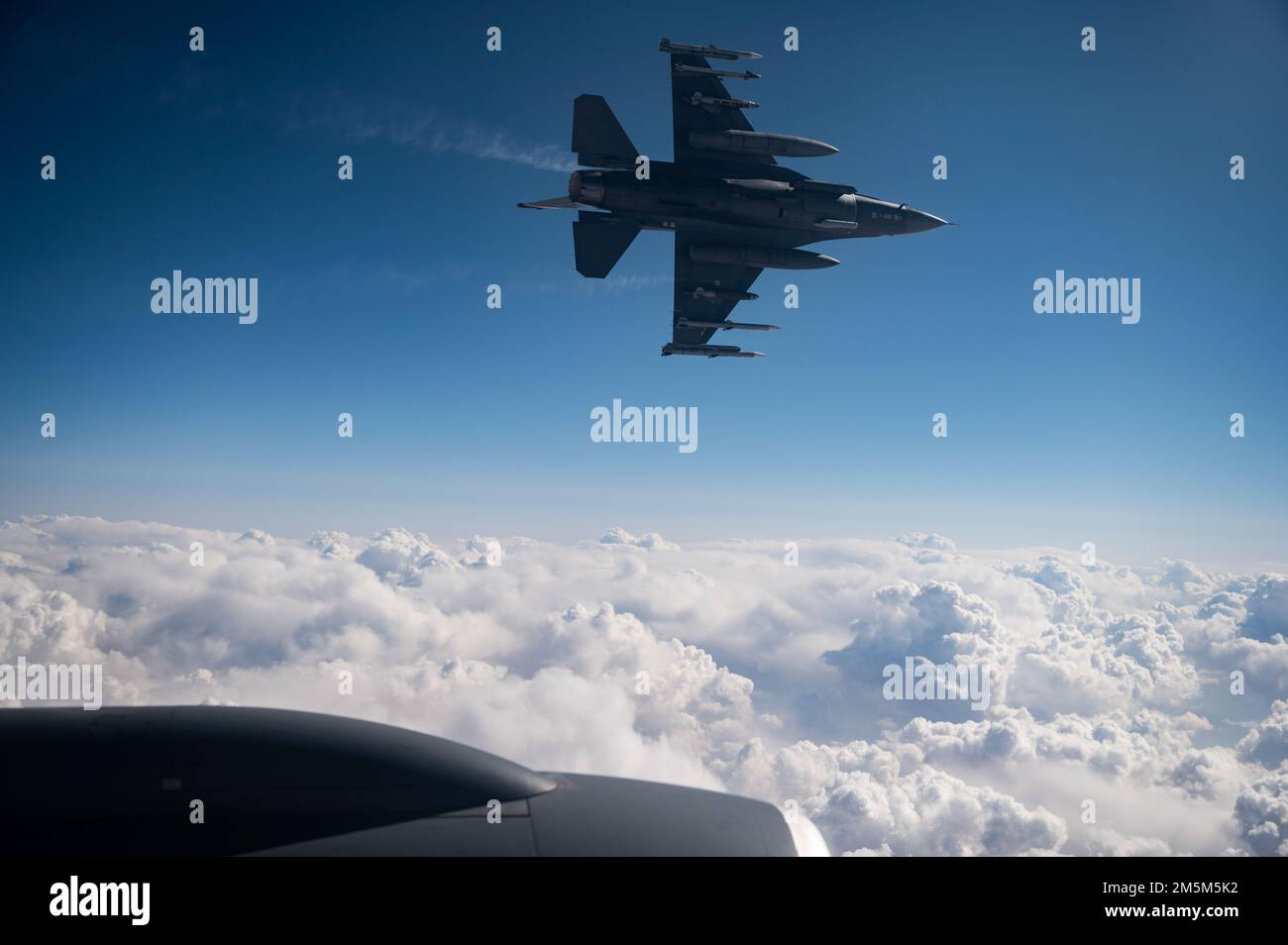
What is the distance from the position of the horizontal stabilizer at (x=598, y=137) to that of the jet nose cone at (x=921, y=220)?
7632 millimetres

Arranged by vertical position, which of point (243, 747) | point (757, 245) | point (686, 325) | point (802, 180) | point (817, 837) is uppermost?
point (802, 180)

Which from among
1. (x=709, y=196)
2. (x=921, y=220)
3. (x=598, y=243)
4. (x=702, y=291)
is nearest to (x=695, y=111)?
(x=709, y=196)

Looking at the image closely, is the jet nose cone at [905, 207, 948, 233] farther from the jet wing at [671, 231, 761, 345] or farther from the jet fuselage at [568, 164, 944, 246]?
the jet wing at [671, 231, 761, 345]

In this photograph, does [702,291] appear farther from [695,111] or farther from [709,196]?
[695,111]

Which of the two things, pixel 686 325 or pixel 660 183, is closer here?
pixel 660 183

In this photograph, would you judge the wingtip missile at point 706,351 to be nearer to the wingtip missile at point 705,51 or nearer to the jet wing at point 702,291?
the jet wing at point 702,291

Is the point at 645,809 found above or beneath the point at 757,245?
beneath

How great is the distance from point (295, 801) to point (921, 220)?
1878 cm

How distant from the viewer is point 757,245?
58.2ft
